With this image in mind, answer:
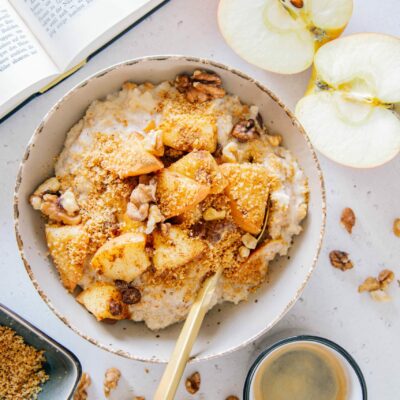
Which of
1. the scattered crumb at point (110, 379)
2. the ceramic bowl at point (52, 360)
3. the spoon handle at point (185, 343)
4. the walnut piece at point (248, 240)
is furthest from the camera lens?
the scattered crumb at point (110, 379)

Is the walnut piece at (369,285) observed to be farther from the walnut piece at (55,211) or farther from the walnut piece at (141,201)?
the walnut piece at (55,211)

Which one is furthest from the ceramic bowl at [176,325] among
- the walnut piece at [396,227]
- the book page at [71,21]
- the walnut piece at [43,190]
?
the walnut piece at [396,227]

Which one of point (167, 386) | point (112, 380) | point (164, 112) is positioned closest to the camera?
point (167, 386)

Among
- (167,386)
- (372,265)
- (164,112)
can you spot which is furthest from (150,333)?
(372,265)

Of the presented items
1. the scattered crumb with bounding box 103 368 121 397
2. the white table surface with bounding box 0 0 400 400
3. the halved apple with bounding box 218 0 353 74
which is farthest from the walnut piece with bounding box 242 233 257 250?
the scattered crumb with bounding box 103 368 121 397

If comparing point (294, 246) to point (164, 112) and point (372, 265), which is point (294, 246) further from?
point (164, 112)

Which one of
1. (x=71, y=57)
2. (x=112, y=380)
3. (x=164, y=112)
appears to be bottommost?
(x=112, y=380)
